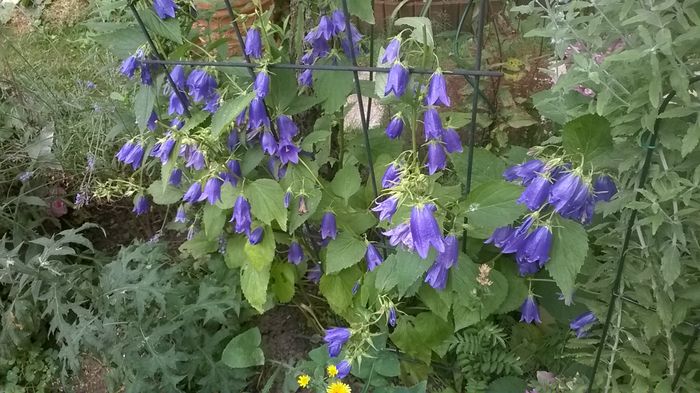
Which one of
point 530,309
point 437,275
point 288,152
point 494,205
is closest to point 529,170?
point 494,205

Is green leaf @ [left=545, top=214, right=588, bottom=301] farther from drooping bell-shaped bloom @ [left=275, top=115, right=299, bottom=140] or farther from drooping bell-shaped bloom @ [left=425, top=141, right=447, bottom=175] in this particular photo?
drooping bell-shaped bloom @ [left=275, top=115, right=299, bottom=140]

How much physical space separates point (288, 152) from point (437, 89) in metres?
0.49

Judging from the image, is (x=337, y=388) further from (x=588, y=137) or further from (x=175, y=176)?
(x=588, y=137)

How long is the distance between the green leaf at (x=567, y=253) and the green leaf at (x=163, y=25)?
92 cm

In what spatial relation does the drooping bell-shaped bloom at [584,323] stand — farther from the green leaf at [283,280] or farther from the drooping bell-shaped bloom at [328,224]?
A: the green leaf at [283,280]

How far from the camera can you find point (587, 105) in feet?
4.08

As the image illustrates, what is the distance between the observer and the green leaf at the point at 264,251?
1694 mm

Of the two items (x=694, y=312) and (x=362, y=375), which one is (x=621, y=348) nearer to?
(x=694, y=312)

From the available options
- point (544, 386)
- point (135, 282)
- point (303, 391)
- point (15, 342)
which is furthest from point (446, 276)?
point (15, 342)

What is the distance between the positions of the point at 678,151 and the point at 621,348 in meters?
0.46

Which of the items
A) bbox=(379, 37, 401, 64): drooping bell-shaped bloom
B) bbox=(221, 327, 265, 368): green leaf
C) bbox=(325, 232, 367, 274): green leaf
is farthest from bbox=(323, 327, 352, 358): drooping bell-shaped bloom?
bbox=(379, 37, 401, 64): drooping bell-shaped bloom

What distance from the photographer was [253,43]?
1.44m

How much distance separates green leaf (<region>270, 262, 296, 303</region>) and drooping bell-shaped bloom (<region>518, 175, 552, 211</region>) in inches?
35.0

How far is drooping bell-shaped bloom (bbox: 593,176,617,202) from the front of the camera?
3.94ft
